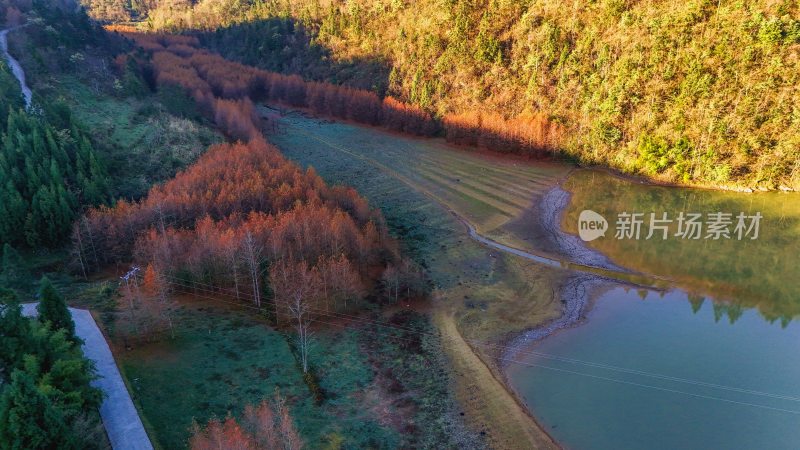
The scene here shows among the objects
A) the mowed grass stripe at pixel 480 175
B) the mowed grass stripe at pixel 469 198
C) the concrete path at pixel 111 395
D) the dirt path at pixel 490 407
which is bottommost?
the dirt path at pixel 490 407

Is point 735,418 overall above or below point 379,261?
below

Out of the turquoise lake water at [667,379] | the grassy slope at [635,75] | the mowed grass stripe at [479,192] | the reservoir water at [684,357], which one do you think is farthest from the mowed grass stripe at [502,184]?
the turquoise lake water at [667,379]

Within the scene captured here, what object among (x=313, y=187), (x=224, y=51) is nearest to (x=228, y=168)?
(x=313, y=187)

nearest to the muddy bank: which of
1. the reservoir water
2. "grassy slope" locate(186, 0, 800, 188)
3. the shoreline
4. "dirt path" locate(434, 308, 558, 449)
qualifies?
the shoreline

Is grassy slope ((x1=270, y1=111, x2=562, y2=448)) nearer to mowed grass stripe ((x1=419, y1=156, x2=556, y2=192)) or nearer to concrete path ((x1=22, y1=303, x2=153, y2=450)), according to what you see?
mowed grass stripe ((x1=419, y1=156, x2=556, y2=192))

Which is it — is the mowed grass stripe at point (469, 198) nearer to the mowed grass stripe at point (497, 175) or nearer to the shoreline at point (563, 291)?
the shoreline at point (563, 291)

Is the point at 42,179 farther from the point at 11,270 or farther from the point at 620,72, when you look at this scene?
the point at 620,72

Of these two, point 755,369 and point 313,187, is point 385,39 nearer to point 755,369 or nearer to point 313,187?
point 313,187
